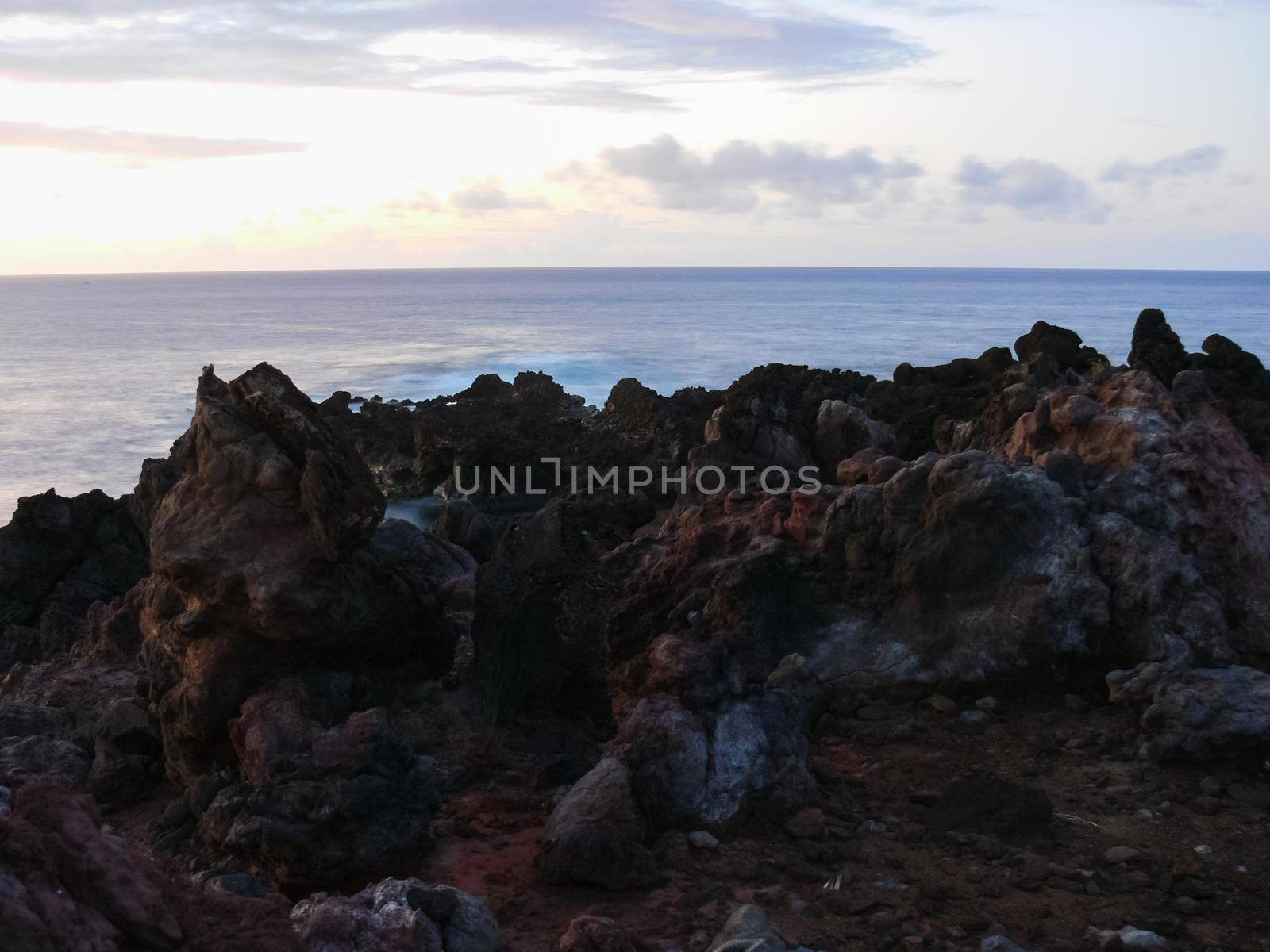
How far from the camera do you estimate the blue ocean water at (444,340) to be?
42.6 meters

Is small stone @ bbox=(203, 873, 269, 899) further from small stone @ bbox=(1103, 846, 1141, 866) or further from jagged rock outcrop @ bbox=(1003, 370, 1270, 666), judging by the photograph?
jagged rock outcrop @ bbox=(1003, 370, 1270, 666)

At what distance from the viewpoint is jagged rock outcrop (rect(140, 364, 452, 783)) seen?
8539mm

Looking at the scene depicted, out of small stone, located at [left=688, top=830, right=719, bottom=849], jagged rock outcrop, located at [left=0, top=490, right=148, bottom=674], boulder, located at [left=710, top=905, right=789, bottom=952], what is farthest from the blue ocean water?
boulder, located at [left=710, top=905, right=789, bottom=952]

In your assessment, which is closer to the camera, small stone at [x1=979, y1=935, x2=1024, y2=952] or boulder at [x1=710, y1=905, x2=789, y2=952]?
boulder at [x1=710, y1=905, x2=789, y2=952]

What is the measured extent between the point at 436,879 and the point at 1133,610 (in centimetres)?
554

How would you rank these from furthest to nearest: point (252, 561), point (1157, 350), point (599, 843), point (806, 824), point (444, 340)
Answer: point (444, 340) < point (1157, 350) < point (252, 561) < point (806, 824) < point (599, 843)

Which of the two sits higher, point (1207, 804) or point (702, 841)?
point (1207, 804)

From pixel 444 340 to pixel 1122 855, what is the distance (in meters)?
74.2

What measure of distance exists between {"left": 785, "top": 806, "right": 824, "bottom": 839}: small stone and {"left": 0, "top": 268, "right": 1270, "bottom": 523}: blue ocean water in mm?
23348

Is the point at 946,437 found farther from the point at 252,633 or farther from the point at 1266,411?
the point at 252,633

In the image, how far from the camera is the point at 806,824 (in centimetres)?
743

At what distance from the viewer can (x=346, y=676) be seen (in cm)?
900

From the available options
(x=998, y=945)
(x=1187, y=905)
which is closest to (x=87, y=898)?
(x=998, y=945)

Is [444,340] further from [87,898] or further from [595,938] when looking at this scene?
[87,898]
